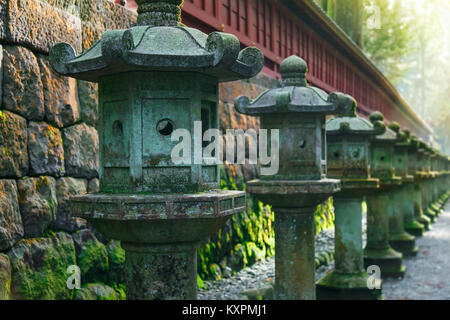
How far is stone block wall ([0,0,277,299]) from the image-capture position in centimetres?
445

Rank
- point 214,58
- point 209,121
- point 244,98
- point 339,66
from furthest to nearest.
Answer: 1. point 339,66
2. point 244,98
3. point 209,121
4. point 214,58

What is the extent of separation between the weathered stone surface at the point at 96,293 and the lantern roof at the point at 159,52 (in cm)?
234

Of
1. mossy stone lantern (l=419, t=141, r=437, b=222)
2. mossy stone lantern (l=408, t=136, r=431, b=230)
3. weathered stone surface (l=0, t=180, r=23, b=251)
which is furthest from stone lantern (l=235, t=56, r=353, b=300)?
mossy stone lantern (l=419, t=141, r=437, b=222)

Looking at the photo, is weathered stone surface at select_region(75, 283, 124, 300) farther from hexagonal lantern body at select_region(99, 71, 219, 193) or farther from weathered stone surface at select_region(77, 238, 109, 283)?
hexagonal lantern body at select_region(99, 71, 219, 193)

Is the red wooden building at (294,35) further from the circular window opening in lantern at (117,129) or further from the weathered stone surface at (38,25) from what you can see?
the circular window opening in lantern at (117,129)

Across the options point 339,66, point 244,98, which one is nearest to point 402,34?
point 339,66

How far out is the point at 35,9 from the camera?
4805 mm

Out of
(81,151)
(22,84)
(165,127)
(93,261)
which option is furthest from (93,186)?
(165,127)

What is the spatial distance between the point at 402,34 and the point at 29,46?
80.0 ft

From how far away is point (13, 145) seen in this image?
450 centimetres

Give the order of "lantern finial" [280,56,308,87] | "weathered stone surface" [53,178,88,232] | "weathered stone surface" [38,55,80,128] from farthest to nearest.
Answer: "lantern finial" [280,56,308,87] < "weathered stone surface" [53,178,88,232] < "weathered stone surface" [38,55,80,128]

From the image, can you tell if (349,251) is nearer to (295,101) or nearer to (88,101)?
(295,101)

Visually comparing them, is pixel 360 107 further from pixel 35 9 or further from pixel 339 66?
pixel 35 9

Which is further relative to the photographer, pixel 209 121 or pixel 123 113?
pixel 209 121
